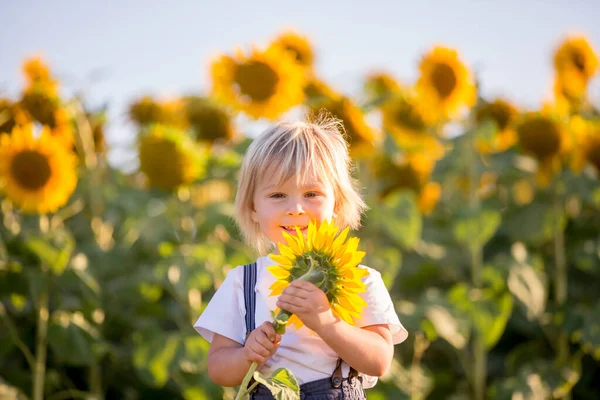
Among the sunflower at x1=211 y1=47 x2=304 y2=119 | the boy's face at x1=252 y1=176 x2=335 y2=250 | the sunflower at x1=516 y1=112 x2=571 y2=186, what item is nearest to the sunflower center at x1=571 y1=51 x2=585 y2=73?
the sunflower at x1=516 y1=112 x2=571 y2=186

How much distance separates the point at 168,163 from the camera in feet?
9.65

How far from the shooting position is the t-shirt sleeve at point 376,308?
1399 millimetres

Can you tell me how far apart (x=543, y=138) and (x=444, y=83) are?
0.45 metres

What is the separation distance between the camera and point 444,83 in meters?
3.29

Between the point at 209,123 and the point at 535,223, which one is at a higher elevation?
the point at 209,123

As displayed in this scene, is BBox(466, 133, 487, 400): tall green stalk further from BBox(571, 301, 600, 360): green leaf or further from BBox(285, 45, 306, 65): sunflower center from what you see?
BBox(285, 45, 306, 65): sunflower center

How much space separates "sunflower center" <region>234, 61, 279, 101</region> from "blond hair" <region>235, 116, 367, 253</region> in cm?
136

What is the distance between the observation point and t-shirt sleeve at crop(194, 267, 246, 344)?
1462 millimetres

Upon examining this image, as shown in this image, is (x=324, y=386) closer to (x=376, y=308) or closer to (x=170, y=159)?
(x=376, y=308)

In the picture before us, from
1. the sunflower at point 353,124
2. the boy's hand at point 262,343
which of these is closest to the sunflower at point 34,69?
the sunflower at point 353,124

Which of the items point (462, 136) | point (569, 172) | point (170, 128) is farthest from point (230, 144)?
point (569, 172)

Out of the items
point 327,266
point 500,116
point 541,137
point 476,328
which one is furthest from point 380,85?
point 327,266

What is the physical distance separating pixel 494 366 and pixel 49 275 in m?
1.84

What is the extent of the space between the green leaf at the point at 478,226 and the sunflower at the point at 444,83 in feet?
1.71
